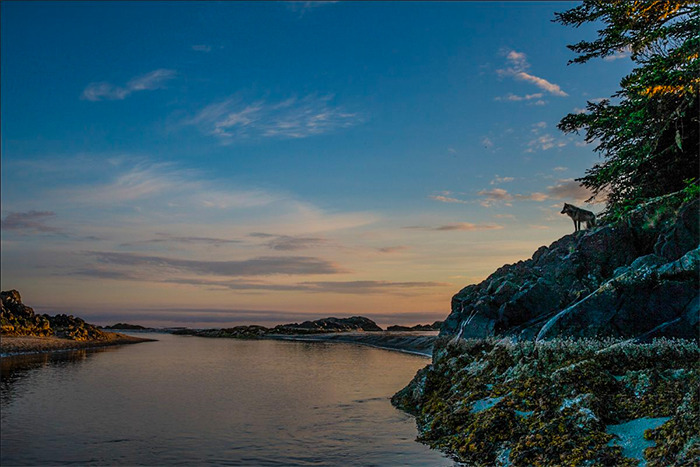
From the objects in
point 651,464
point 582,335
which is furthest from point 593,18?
point 651,464

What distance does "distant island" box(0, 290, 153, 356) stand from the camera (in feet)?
173

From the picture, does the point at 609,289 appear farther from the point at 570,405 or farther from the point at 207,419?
the point at 207,419

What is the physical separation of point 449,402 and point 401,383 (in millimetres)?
13098

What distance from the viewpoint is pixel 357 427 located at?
693 inches

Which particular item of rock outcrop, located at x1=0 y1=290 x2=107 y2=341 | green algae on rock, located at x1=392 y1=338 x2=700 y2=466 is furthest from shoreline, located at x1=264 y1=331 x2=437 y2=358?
rock outcrop, located at x1=0 y1=290 x2=107 y2=341

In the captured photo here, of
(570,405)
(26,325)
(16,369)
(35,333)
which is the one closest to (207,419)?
(570,405)

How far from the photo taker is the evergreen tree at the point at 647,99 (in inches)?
735

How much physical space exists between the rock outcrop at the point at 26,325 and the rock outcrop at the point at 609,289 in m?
53.2

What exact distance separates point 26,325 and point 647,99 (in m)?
68.4

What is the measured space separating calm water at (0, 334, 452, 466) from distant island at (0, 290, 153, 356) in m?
20.1

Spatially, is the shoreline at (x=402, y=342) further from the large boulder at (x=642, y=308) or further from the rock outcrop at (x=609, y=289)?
the large boulder at (x=642, y=308)

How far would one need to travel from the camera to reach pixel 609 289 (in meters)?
16.4

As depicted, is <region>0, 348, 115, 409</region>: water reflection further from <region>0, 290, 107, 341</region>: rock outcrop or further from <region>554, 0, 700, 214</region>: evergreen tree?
<region>554, 0, 700, 214</region>: evergreen tree

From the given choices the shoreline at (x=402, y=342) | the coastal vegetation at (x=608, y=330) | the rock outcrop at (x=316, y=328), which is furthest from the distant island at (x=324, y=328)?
the coastal vegetation at (x=608, y=330)
